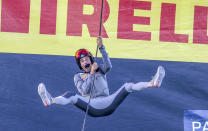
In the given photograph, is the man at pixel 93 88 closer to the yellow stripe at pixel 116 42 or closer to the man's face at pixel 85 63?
the man's face at pixel 85 63

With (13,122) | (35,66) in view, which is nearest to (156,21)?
(35,66)

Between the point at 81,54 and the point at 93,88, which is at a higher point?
the point at 81,54

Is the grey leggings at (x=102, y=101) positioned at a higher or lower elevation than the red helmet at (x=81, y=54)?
lower

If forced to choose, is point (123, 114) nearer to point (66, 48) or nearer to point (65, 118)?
point (65, 118)

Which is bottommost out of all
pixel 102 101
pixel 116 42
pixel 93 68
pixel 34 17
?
pixel 102 101

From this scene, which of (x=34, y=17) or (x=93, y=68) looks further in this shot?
(x=34, y=17)

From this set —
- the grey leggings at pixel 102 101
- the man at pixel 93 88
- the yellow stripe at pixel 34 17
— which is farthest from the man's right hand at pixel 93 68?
the yellow stripe at pixel 34 17

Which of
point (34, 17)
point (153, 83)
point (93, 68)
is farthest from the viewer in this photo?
point (34, 17)

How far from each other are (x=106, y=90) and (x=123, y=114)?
179mm

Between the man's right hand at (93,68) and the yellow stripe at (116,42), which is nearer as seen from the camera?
the man's right hand at (93,68)

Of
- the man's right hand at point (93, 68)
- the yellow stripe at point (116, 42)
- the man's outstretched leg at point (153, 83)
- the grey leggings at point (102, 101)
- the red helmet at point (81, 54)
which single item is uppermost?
the yellow stripe at point (116, 42)

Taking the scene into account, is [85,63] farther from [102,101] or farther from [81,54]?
[102,101]

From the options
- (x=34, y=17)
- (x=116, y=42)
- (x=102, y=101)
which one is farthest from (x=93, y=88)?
(x=34, y=17)

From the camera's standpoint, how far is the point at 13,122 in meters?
1.70
